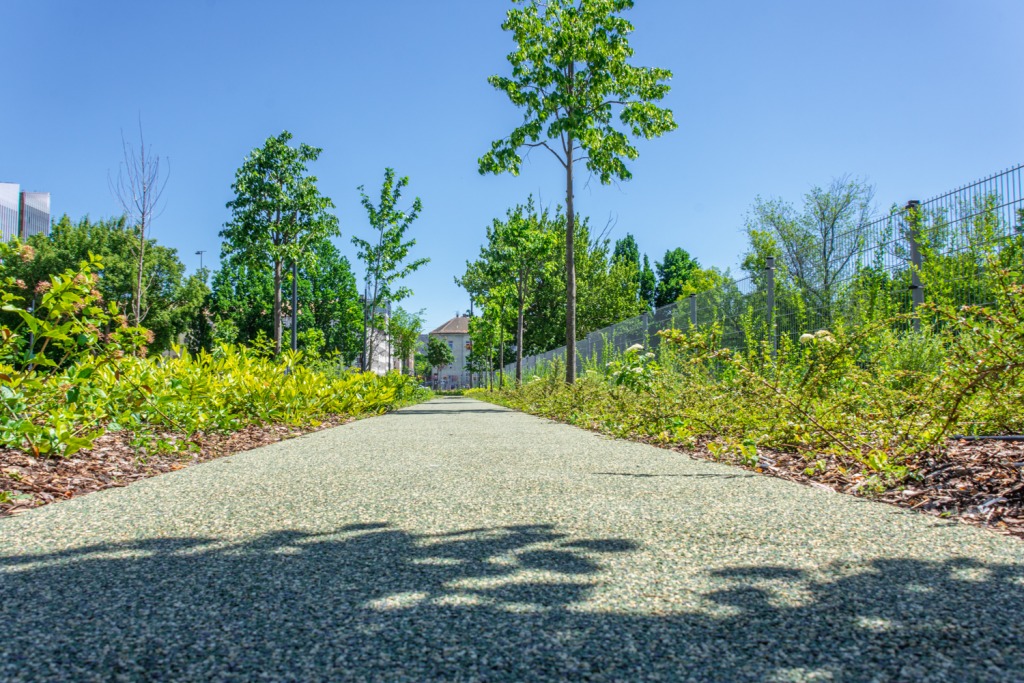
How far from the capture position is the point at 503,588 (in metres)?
1.96

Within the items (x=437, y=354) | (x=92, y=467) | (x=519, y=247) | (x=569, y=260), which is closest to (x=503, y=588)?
(x=92, y=467)

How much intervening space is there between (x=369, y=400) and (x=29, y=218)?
202 ft

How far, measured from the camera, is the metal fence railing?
6.06 m

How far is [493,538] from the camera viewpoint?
2.55 m

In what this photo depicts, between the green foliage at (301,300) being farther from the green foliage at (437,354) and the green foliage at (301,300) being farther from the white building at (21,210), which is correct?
the green foliage at (437,354)

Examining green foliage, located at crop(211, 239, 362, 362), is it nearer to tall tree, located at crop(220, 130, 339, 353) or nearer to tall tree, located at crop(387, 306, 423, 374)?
tall tree, located at crop(387, 306, 423, 374)

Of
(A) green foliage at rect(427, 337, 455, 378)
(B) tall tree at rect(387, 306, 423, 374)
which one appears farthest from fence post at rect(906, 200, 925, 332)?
(A) green foliage at rect(427, 337, 455, 378)

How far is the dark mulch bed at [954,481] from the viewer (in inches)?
113

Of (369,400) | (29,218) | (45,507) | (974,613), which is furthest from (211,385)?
(29,218)

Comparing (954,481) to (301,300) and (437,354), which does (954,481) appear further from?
(437,354)

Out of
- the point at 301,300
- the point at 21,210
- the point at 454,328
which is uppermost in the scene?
the point at 21,210

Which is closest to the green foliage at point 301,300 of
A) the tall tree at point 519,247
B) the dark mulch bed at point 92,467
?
the tall tree at point 519,247

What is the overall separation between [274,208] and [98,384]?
13.0 metres

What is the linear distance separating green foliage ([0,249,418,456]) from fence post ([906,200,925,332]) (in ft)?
23.2
